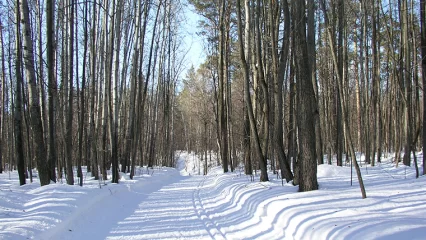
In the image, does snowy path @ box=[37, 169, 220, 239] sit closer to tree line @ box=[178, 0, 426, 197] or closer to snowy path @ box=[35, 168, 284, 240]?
snowy path @ box=[35, 168, 284, 240]

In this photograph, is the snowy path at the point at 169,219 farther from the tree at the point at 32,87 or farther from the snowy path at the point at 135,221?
the tree at the point at 32,87

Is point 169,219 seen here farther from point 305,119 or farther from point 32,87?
point 32,87

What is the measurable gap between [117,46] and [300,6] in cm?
833

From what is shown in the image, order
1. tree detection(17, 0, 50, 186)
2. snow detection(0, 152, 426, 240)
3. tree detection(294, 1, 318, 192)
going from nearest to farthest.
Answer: snow detection(0, 152, 426, 240)
tree detection(294, 1, 318, 192)
tree detection(17, 0, 50, 186)

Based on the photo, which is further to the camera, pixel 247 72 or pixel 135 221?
pixel 247 72

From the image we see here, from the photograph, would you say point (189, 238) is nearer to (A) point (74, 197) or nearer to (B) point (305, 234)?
(B) point (305, 234)

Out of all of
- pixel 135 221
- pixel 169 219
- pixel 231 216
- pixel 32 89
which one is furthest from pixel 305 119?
pixel 32 89

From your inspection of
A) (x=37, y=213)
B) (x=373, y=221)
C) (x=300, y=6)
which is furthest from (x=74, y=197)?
(x=300, y=6)

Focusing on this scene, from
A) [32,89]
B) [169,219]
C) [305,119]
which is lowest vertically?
[169,219]

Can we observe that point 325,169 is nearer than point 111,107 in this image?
Yes

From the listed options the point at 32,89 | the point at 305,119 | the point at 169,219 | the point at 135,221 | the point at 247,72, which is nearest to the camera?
the point at 135,221

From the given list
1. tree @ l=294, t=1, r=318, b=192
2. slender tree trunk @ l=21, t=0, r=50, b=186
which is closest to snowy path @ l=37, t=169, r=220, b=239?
slender tree trunk @ l=21, t=0, r=50, b=186

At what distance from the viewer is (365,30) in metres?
18.7

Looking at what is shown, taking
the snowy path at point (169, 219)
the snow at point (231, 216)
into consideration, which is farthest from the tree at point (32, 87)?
the snowy path at point (169, 219)
